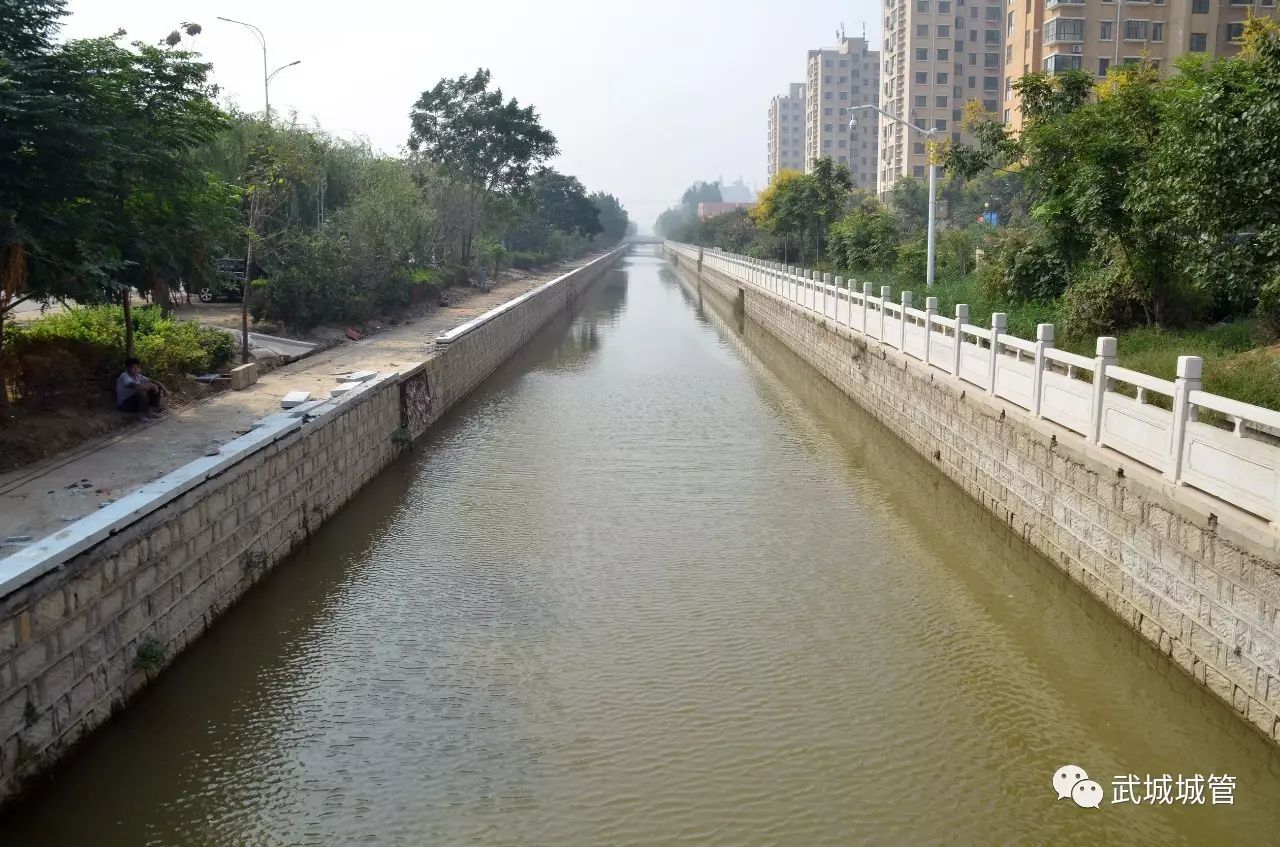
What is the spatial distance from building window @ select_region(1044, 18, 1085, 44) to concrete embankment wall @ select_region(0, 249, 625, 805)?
163ft

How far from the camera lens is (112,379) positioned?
12.5m

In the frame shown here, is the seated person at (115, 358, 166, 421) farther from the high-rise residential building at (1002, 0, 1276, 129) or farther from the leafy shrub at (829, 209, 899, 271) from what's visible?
the high-rise residential building at (1002, 0, 1276, 129)

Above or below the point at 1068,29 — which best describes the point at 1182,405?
below

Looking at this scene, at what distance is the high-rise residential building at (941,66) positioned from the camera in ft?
254

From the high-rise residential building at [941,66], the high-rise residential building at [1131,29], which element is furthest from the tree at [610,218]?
the high-rise residential building at [1131,29]

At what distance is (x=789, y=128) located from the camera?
515 ft

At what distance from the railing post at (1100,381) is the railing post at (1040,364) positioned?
4.30 feet

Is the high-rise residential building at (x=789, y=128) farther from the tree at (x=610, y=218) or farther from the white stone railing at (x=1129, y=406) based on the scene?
the white stone railing at (x=1129, y=406)

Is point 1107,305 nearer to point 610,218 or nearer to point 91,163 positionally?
point 91,163

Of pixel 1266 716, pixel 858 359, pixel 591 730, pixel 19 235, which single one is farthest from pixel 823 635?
pixel 858 359

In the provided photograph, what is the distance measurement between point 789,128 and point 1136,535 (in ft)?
512

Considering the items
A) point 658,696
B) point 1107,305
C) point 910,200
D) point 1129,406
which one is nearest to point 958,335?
point 1107,305

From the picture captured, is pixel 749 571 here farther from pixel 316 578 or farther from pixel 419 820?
pixel 419 820

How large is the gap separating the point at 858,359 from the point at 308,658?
13.6 m
